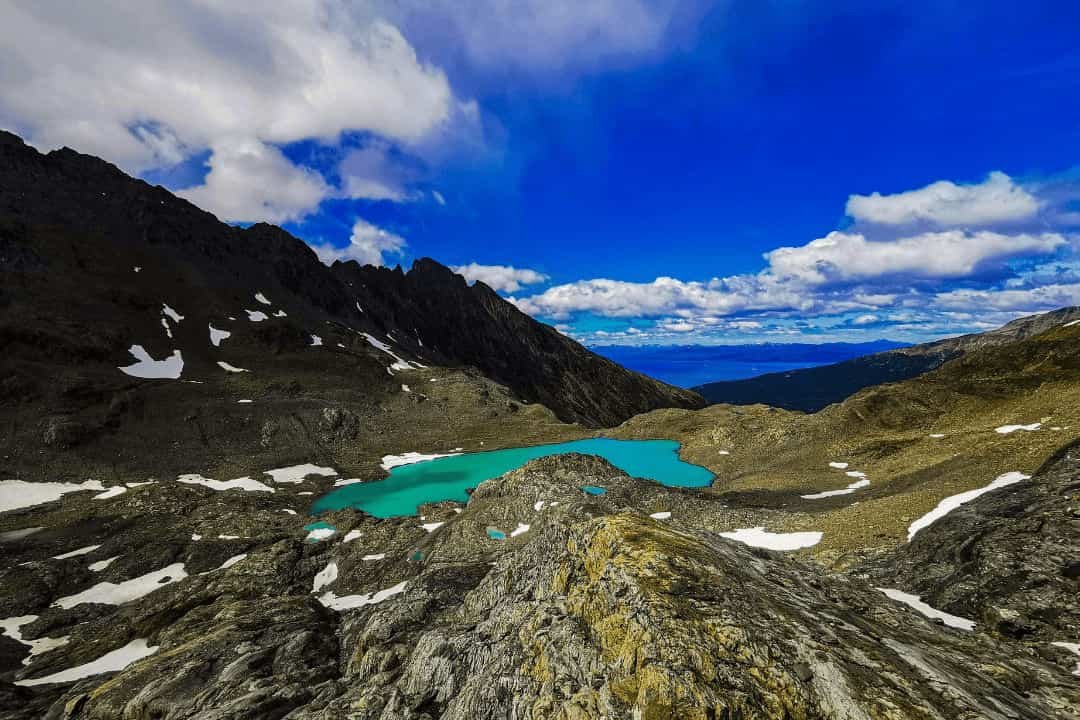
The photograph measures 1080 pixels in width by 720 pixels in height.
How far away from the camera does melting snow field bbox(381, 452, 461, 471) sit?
80562 millimetres

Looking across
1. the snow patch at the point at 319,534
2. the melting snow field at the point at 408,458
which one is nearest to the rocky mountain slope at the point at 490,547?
the snow patch at the point at 319,534

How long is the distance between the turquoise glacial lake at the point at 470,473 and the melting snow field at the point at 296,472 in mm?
7563

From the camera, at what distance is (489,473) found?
238 feet

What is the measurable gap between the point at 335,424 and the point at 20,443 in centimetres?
4265

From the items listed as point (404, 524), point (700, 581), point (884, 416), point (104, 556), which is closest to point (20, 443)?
point (104, 556)

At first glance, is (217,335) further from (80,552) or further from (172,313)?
(80,552)

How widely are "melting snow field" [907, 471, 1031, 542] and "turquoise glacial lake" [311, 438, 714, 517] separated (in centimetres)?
2577

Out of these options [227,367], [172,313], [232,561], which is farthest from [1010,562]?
[172,313]

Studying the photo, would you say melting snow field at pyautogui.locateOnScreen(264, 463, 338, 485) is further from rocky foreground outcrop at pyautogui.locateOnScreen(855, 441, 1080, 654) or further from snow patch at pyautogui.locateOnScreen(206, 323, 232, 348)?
rocky foreground outcrop at pyautogui.locateOnScreen(855, 441, 1080, 654)

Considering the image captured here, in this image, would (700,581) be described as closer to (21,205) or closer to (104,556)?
(104,556)

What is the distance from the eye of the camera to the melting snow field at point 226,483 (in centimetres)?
6450

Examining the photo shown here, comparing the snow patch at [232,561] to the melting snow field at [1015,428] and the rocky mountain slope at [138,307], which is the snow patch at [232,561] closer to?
the rocky mountain slope at [138,307]

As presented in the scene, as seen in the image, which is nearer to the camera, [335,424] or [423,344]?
[335,424]

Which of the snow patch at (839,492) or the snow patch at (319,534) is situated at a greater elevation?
the snow patch at (839,492)
